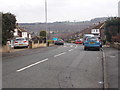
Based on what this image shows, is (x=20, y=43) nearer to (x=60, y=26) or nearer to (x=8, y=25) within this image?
(x=8, y=25)

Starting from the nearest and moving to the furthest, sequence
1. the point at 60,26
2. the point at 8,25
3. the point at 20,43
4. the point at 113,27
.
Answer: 1. the point at 8,25
2. the point at 20,43
3. the point at 113,27
4. the point at 60,26

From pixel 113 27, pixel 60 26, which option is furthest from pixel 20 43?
pixel 60 26

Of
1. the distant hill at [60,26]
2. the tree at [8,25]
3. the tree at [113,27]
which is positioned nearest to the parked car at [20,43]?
the tree at [8,25]

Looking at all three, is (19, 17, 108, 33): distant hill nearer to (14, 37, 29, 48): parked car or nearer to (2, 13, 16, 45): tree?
(14, 37, 29, 48): parked car

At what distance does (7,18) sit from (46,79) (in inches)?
433

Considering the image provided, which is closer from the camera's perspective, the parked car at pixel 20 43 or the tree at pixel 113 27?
the parked car at pixel 20 43

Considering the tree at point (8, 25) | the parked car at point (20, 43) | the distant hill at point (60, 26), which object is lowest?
the parked car at point (20, 43)

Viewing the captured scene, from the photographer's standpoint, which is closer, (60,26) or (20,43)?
(20,43)

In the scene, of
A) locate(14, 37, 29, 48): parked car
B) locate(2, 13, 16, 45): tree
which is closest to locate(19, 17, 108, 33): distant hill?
locate(14, 37, 29, 48): parked car

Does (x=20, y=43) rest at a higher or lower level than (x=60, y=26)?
lower

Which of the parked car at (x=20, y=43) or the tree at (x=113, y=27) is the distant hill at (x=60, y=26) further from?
the parked car at (x=20, y=43)

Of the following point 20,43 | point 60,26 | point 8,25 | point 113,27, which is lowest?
point 20,43

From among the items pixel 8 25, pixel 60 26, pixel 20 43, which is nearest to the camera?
pixel 8 25

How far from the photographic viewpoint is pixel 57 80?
823 cm
